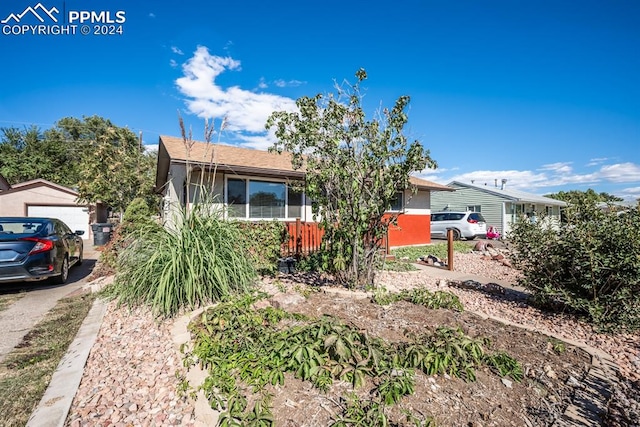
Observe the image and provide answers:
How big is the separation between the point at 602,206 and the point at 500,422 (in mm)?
3990

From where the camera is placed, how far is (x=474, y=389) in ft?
6.73

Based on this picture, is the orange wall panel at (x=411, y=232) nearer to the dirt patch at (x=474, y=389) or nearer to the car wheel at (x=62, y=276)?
the dirt patch at (x=474, y=389)

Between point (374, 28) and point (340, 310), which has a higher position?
point (374, 28)

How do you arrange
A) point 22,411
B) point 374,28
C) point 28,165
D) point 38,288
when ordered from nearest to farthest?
point 22,411, point 38,288, point 374,28, point 28,165

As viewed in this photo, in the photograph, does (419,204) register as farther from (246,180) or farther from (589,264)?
(589,264)

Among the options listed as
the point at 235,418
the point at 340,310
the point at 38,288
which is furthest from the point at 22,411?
the point at 38,288

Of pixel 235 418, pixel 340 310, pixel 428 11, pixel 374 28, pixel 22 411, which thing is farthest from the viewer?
pixel 374 28

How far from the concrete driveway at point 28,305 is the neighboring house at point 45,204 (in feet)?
38.2

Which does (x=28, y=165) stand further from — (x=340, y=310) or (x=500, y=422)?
(x=500, y=422)

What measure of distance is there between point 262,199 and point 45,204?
15743mm

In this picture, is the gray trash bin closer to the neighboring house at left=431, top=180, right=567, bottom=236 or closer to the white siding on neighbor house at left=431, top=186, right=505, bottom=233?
the neighboring house at left=431, top=180, right=567, bottom=236

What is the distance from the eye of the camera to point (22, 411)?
212 centimetres

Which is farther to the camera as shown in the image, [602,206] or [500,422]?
[602,206]

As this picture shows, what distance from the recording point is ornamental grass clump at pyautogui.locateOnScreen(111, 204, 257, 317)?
348 cm
